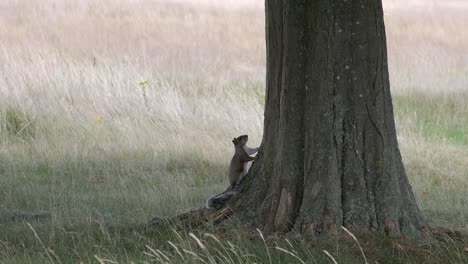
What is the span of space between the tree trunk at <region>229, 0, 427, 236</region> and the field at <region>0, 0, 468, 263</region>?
0.95 feet

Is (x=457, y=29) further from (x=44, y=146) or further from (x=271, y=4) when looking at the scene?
(x=271, y=4)

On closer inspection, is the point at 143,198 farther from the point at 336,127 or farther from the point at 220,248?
the point at 336,127

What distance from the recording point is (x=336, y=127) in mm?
6562

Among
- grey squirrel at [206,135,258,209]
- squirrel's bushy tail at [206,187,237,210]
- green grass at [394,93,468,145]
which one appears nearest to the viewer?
squirrel's bushy tail at [206,187,237,210]

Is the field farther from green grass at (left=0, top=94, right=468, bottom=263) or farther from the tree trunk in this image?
the tree trunk

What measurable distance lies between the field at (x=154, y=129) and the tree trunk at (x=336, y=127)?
0.29m

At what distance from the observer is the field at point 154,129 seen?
6.51m

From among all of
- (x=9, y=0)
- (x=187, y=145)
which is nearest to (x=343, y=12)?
(x=187, y=145)

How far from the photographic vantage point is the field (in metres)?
6.51

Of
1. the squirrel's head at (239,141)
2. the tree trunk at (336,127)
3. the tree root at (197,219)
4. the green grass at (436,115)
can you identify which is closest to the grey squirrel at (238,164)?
the squirrel's head at (239,141)

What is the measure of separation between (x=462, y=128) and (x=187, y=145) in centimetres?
490

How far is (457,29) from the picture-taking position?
23391 mm

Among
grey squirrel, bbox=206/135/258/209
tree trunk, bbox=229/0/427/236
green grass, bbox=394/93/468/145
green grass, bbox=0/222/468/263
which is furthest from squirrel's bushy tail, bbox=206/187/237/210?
green grass, bbox=394/93/468/145

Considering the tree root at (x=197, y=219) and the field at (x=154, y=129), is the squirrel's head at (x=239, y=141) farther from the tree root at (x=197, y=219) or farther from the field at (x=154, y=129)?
the field at (x=154, y=129)
